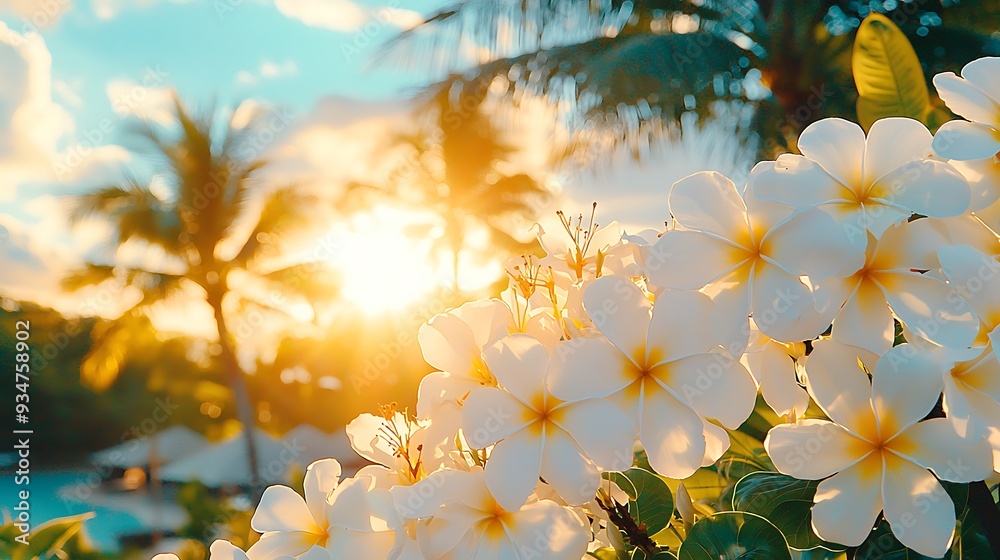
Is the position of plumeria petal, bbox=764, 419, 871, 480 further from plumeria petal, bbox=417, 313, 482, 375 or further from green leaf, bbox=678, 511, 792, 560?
plumeria petal, bbox=417, 313, 482, 375

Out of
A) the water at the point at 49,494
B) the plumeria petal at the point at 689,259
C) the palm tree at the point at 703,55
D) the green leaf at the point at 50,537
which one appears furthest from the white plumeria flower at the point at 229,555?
the water at the point at 49,494

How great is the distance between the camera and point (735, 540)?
1.10 ft

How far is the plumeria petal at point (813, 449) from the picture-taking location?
1.07ft

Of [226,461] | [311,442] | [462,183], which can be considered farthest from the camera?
[462,183]

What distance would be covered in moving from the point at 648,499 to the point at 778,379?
102mm

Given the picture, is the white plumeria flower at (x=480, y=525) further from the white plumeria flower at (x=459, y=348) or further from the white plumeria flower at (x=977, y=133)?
the white plumeria flower at (x=977, y=133)

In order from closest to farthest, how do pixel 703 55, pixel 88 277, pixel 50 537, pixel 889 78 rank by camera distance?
pixel 889 78 < pixel 50 537 < pixel 703 55 < pixel 88 277

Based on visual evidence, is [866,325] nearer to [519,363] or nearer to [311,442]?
[519,363]

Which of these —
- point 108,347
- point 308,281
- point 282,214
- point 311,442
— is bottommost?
point 311,442

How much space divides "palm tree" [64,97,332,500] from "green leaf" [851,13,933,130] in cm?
1035

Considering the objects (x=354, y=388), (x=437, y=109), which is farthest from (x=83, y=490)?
(x=437, y=109)

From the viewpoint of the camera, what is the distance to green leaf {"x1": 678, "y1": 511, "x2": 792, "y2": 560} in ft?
1.08

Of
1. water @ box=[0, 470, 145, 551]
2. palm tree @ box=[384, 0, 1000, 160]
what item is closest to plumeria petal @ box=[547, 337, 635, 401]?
palm tree @ box=[384, 0, 1000, 160]

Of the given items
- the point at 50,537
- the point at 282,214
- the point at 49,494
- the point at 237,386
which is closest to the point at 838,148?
the point at 50,537
